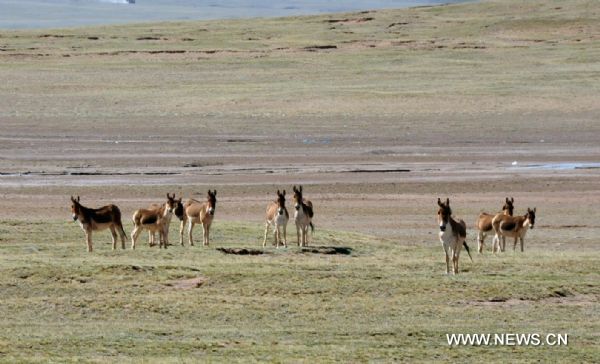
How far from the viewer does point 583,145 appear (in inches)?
1610

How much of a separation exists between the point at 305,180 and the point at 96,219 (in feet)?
41.1

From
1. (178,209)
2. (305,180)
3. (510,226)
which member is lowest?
(510,226)

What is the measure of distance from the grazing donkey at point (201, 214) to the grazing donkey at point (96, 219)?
4.36ft

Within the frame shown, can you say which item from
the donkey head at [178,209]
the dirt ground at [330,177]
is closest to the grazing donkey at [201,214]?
the donkey head at [178,209]

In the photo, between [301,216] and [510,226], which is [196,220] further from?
[510,226]

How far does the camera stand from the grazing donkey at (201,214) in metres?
21.9

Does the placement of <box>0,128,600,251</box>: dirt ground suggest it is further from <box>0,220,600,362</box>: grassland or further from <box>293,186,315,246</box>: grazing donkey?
<box>0,220,600,362</box>: grassland

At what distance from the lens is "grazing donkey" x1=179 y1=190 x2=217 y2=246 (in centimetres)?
2188

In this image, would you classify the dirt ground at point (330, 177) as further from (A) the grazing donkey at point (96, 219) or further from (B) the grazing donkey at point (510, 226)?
(A) the grazing donkey at point (96, 219)

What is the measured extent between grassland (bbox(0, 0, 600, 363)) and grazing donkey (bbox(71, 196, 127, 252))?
44 centimetres

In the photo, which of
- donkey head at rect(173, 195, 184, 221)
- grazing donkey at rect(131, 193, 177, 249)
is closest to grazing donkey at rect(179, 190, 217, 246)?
donkey head at rect(173, 195, 184, 221)

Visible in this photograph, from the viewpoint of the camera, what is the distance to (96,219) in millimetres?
21031

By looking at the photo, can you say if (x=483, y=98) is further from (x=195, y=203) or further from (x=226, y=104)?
(x=195, y=203)

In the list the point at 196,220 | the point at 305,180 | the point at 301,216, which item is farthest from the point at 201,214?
the point at 305,180
